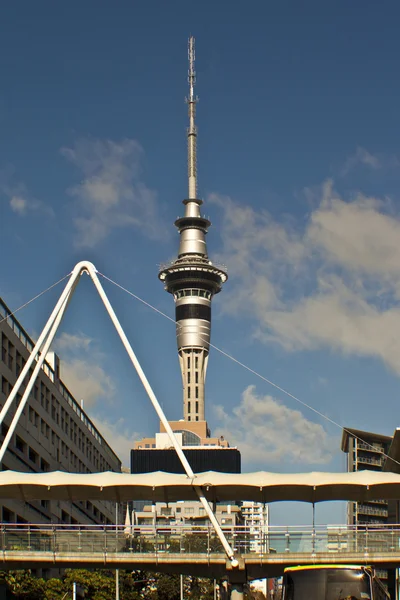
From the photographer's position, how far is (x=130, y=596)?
86.1 m

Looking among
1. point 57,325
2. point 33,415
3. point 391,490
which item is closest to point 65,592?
point 33,415

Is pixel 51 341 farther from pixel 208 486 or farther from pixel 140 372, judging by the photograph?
pixel 208 486

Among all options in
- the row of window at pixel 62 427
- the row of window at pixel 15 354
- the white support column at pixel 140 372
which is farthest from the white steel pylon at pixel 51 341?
the row of window at pixel 62 427

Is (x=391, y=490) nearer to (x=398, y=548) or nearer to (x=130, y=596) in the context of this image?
(x=398, y=548)

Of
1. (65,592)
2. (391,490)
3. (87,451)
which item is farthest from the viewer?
(87,451)

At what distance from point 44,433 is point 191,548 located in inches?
1935

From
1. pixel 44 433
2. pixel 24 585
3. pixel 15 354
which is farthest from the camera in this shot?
pixel 44 433

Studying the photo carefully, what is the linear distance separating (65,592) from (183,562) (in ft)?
105

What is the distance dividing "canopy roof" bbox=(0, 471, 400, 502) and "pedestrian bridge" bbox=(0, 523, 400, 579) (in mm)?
2379

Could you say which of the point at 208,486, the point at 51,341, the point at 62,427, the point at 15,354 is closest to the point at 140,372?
the point at 51,341

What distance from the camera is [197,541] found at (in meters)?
46.8

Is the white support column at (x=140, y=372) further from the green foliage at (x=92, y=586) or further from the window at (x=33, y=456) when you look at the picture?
the window at (x=33, y=456)

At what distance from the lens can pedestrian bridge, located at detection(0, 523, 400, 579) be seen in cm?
4581

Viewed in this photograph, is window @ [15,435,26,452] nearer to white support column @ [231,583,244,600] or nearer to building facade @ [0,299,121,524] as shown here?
building facade @ [0,299,121,524]
